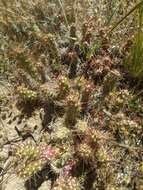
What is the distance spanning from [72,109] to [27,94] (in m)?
0.39

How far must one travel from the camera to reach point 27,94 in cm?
280

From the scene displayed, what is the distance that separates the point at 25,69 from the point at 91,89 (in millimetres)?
520

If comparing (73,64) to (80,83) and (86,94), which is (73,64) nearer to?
(80,83)

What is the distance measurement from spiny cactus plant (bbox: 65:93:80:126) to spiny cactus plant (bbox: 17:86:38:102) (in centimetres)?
29

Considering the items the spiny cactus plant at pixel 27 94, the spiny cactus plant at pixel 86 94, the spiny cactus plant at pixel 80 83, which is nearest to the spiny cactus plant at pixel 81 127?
the spiny cactus plant at pixel 86 94

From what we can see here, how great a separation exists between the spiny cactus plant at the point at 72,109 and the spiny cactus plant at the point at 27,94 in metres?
0.29

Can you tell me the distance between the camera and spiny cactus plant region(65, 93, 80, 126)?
2.54 metres

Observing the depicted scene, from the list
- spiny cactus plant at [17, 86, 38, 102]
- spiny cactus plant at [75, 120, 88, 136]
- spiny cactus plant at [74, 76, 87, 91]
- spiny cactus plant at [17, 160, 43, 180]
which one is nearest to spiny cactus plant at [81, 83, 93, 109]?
spiny cactus plant at [74, 76, 87, 91]

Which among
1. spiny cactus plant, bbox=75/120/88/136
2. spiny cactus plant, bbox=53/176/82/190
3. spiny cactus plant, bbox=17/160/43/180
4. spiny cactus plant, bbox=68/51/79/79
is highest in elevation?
spiny cactus plant, bbox=68/51/79/79

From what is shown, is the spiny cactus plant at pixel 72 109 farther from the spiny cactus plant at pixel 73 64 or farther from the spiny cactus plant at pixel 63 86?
the spiny cactus plant at pixel 73 64

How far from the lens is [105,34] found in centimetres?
302

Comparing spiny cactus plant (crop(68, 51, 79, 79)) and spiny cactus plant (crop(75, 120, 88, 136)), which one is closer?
spiny cactus plant (crop(75, 120, 88, 136))

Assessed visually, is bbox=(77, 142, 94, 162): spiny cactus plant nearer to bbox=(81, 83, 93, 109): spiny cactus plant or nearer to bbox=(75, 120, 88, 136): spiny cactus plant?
bbox=(75, 120, 88, 136): spiny cactus plant

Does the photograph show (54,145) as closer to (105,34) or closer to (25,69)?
(25,69)
